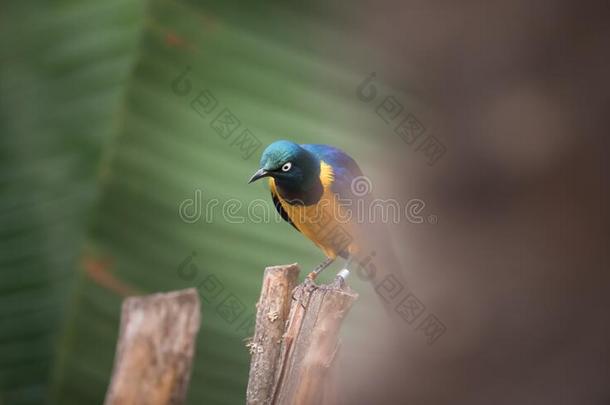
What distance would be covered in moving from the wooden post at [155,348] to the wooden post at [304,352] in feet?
1.27

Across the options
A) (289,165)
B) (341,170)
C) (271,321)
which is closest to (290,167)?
(289,165)

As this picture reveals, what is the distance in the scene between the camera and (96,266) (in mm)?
2402

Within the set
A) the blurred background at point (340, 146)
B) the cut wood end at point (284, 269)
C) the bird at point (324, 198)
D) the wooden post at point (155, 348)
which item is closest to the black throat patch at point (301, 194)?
the bird at point (324, 198)

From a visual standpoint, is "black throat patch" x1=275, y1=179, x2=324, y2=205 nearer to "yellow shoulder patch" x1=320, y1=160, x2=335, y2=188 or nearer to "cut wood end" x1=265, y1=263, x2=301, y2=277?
"yellow shoulder patch" x1=320, y1=160, x2=335, y2=188

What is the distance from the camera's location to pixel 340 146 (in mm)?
2352

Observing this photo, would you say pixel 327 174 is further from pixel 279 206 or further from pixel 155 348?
pixel 155 348

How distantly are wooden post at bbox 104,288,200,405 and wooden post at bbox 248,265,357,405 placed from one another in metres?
0.39

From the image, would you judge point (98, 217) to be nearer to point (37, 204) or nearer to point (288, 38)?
point (37, 204)

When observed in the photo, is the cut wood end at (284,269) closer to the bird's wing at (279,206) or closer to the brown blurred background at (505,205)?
the bird's wing at (279,206)

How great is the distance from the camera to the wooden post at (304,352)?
154cm

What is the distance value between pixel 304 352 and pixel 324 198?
64 cm

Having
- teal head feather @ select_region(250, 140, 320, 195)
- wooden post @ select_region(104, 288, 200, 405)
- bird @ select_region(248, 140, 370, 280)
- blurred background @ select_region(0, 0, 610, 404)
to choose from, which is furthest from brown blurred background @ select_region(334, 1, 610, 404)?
wooden post @ select_region(104, 288, 200, 405)

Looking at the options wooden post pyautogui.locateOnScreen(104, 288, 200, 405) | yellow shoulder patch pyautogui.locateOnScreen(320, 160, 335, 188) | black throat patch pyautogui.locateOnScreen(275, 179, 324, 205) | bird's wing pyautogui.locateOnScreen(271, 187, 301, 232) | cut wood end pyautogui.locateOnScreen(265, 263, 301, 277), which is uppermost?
yellow shoulder patch pyautogui.locateOnScreen(320, 160, 335, 188)

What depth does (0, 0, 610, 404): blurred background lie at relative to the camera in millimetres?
2238
